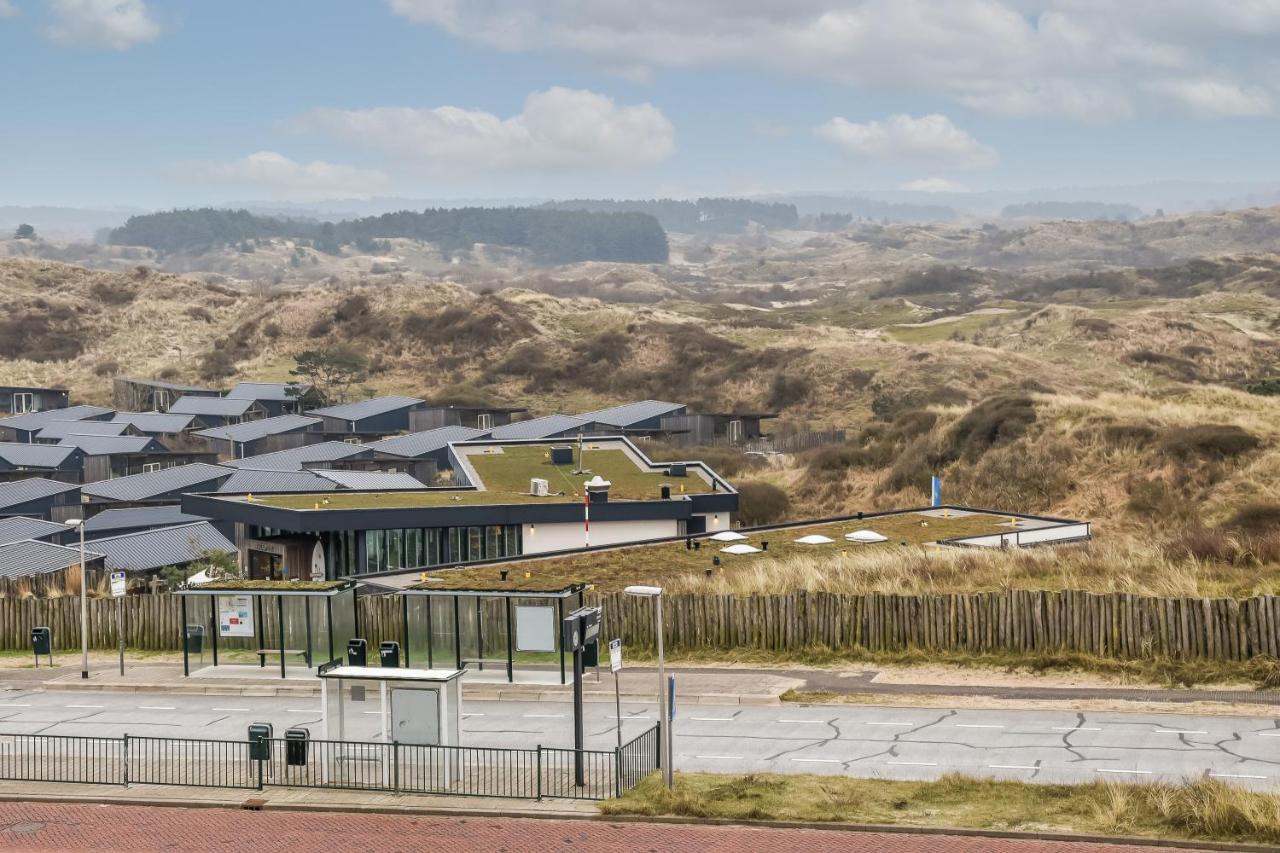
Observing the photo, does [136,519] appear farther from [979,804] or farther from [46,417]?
[979,804]

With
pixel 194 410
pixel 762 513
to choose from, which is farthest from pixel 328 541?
pixel 194 410

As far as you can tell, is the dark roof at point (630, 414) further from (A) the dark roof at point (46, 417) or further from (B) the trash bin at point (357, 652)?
(B) the trash bin at point (357, 652)

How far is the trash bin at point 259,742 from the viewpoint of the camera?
3064cm

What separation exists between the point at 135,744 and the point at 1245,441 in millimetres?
58388

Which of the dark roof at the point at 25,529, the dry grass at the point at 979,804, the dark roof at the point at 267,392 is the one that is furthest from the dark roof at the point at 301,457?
the dry grass at the point at 979,804

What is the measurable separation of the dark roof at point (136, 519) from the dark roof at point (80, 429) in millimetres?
31498

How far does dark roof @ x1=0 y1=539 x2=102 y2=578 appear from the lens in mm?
58969

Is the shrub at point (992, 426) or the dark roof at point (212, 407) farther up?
the shrub at point (992, 426)

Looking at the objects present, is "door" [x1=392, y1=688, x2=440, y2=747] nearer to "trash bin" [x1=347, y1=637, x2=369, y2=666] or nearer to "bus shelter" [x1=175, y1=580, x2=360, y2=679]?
"trash bin" [x1=347, y1=637, x2=369, y2=666]

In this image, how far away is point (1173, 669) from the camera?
38.7 metres

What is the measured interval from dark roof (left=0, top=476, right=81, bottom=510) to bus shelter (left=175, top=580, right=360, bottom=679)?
40232mm

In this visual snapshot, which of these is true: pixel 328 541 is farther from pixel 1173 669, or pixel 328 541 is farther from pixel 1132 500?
pixel 1132 500

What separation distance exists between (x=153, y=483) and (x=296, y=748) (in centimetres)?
5813

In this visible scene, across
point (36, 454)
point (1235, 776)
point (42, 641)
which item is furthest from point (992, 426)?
point (1235, 776)
